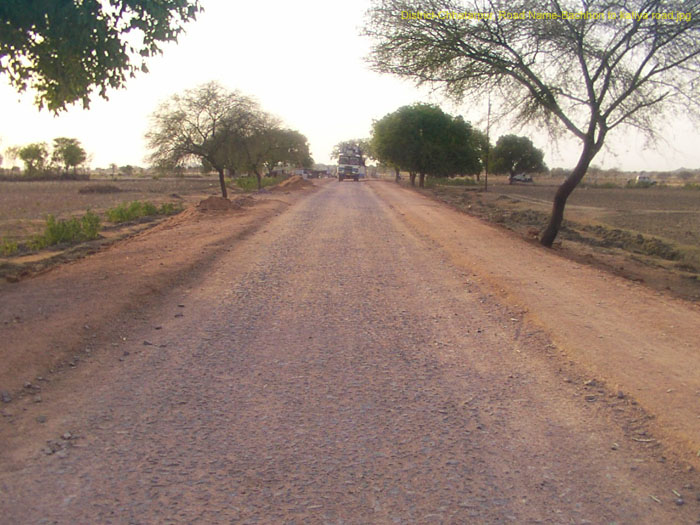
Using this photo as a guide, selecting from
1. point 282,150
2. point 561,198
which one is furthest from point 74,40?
point 282,150

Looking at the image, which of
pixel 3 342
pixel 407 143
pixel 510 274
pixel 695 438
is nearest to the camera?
pixel 695 438

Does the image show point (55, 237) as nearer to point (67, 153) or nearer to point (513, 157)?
point (513, 157)

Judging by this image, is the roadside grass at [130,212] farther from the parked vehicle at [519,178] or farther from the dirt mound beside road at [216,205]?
the parked vehicle at [519,178]

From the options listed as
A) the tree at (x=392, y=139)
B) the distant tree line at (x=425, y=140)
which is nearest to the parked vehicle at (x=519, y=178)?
the distant tree line at (x=425, y=140)

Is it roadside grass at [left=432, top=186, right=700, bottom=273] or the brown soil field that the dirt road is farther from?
roadside grass at [left=432, top=186, right=700, bottom=273]

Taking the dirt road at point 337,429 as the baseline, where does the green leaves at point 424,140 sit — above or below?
above

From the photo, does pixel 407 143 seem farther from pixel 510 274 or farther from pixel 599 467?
→ pixel 599 467

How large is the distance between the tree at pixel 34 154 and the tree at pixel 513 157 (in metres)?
76.5

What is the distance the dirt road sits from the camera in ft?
11.4

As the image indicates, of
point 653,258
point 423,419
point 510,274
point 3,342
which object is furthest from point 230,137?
point 423,419

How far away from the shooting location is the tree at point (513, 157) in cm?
9531

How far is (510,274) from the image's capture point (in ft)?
35.0

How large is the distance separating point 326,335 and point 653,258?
14.8 meters

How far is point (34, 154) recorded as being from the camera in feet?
349
